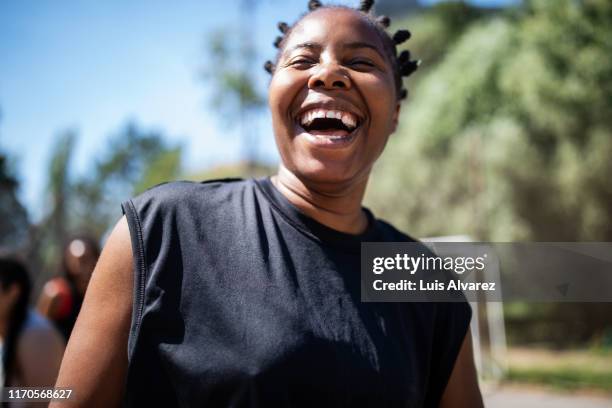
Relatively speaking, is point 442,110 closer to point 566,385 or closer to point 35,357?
point 566,385

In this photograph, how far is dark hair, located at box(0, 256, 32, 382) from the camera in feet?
9.55

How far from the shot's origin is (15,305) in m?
3.17

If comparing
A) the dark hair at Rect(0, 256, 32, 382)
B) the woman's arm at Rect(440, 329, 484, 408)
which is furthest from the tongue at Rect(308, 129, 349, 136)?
the dark hair at Rect(0, 256, 32, 382)

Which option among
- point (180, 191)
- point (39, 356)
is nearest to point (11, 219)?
point (39, 356)

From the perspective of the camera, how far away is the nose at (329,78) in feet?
5.15

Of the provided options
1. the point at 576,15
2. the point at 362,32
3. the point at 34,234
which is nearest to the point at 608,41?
the point at 576,15

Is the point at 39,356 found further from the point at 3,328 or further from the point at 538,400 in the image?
the point at 538,400

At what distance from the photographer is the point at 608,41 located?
13070 millimetres

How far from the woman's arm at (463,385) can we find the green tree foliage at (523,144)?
11.6 meters

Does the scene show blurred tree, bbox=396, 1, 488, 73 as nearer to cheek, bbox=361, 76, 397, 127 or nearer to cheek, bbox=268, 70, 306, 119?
cheek, bbox=361, 76, 397, 127

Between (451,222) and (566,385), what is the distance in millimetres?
4950

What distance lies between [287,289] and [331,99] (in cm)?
54

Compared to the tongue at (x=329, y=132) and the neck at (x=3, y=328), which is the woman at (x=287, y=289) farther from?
the neck at (x=3, y=328)

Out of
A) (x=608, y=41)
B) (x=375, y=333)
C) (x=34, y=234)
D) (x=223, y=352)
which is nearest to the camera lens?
(x=223, y=352)
